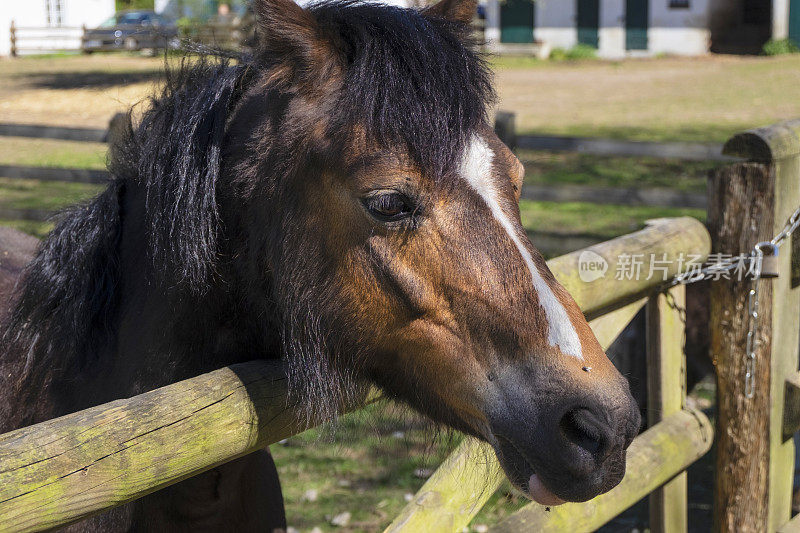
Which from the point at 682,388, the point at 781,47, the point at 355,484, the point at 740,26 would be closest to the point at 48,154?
the point at 355,484

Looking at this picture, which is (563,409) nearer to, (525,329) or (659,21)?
(525,329)

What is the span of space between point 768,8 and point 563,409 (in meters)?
35.1

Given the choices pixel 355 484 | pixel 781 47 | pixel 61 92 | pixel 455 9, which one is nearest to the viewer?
Answer: pixel 455 9

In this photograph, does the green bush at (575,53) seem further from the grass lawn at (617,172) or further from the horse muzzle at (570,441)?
the horse muzzle at (570,441)

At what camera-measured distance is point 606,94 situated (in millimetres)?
21359

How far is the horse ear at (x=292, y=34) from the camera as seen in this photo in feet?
5.73

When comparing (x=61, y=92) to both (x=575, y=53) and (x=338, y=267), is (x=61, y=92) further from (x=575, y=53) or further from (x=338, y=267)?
(x=338, y=267)

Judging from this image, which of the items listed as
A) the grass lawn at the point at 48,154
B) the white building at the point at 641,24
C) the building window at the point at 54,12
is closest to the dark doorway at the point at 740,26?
the white building at the point at 641,24

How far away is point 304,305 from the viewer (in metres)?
1.77

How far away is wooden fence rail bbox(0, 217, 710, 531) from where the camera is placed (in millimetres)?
1351

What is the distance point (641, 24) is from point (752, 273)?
103ft

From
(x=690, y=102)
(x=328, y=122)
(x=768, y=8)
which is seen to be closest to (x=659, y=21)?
(x=768, y=8)

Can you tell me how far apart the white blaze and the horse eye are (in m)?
0.14

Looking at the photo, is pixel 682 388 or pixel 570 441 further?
pixel 682 388
